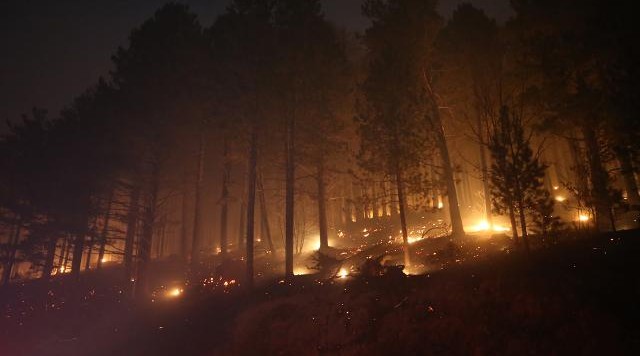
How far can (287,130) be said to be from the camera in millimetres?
23016

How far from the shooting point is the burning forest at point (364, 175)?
11.1 metres

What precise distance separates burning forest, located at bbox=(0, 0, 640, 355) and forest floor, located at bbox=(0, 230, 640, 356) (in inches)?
2.9

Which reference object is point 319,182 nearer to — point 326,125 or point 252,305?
point 326,125

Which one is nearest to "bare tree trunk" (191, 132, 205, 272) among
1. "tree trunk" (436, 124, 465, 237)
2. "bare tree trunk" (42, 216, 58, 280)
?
"bare tree trunk" (42, 216, 58, 280)

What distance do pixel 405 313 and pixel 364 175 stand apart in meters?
10.9

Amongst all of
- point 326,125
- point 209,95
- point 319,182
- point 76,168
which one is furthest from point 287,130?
point 76,168

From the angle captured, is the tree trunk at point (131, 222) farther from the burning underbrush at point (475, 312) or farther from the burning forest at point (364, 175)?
the burning underbrush at point (475, 312)

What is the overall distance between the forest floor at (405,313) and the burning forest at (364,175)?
0.07 m

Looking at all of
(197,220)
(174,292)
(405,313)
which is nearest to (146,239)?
(174,292)

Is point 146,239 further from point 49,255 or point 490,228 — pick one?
point 490,228

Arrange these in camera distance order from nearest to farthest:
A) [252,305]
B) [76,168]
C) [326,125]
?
[252,305]
[326,125]
[76,168]

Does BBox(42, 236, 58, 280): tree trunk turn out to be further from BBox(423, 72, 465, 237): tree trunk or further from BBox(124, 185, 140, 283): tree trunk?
BBox(423, 72, 465, 237): tree trunk

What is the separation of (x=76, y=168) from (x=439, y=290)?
26.7m

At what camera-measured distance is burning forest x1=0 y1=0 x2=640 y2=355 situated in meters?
11.1
